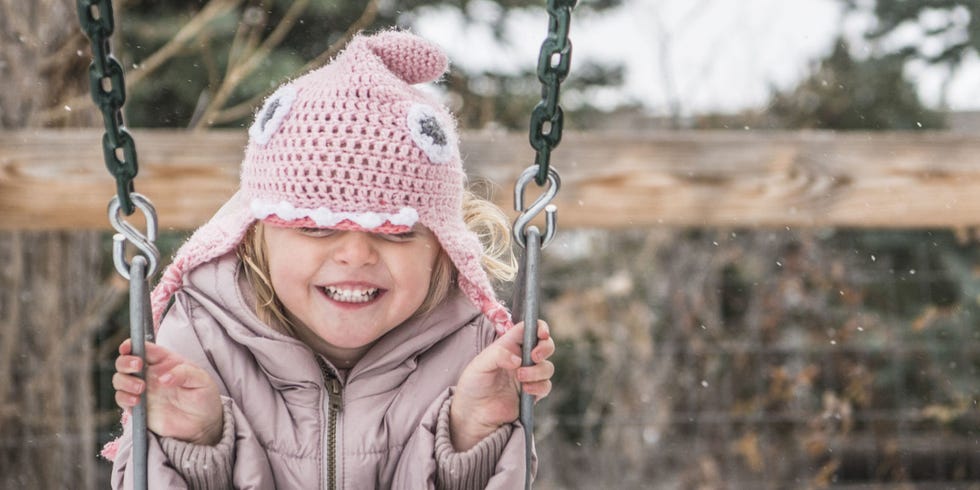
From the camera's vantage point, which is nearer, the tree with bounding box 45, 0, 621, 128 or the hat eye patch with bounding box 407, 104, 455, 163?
the hat eye patch with bounding box 407, 104, 455, 163

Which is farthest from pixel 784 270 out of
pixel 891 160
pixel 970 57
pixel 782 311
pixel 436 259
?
pixel 436 259

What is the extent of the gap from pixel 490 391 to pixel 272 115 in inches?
16.4

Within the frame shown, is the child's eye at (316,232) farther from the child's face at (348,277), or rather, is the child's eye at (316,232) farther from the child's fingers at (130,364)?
the child's fingers at (130,364)

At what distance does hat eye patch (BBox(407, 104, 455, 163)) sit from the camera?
128cm

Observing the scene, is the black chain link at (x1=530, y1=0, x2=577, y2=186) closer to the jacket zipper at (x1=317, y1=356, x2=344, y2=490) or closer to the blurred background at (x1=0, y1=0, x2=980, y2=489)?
the jacket zipper at (x1=317, y1=356, x2=344, y2=490)

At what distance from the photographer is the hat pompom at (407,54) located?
139 cm

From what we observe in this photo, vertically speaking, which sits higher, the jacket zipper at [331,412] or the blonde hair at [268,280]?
the blonde hair at [268,280]

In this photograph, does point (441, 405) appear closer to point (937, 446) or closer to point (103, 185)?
point (103, 185)

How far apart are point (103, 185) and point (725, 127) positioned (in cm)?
227

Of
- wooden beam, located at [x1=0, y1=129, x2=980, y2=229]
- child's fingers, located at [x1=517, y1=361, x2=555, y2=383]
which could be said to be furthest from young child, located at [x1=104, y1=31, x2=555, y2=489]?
wooden beam, located at [x1=0, y1=129, x2=980, y2=229]

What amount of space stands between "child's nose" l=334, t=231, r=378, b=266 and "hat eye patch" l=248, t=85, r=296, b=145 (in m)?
0.15

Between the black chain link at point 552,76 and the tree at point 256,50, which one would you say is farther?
the tree at point 256,50

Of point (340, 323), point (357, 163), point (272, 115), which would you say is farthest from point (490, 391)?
point (272, 115)

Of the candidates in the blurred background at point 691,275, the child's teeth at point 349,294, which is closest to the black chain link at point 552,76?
the child's teeth at point 349,294
